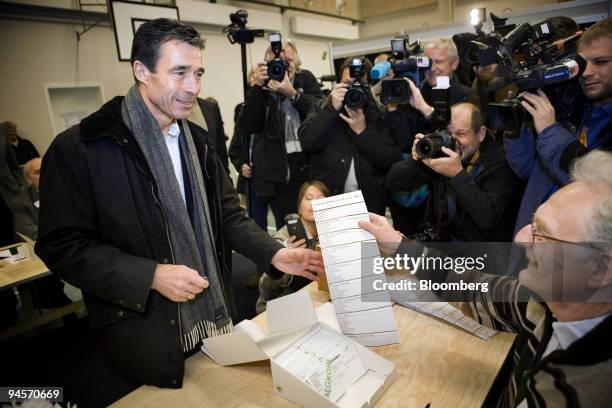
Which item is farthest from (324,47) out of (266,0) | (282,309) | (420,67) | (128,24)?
(282,309)

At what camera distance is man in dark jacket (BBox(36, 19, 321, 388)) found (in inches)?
44.0

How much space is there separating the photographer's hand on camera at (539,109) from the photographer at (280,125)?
1.47 m

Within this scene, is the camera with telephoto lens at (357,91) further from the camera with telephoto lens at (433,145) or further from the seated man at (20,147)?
the seated man at (20,147)

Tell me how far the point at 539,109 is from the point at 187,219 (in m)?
1.54

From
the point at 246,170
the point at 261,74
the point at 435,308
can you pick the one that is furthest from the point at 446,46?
the point at 435,308

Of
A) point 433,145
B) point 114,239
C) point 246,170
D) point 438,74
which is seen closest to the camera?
point 114,239

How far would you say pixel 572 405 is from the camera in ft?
2.44

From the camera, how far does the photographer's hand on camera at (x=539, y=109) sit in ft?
5.50

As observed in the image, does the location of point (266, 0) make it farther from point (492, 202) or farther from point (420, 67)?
point (492, 202)

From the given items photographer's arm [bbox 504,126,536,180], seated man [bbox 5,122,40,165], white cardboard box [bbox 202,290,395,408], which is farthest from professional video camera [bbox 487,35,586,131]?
seated man [bbox 5,122,40,165]

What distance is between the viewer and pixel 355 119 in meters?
2.38

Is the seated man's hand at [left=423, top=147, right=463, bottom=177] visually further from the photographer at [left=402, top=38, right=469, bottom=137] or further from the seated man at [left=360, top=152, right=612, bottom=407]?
the seated man at [left=360, top=152, right=612, bottom=407]

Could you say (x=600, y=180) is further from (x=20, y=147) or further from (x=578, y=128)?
(x=20, y=147)

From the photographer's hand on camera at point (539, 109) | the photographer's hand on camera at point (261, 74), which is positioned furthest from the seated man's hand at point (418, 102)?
the photographer's hand on camera at point (261, 74)
